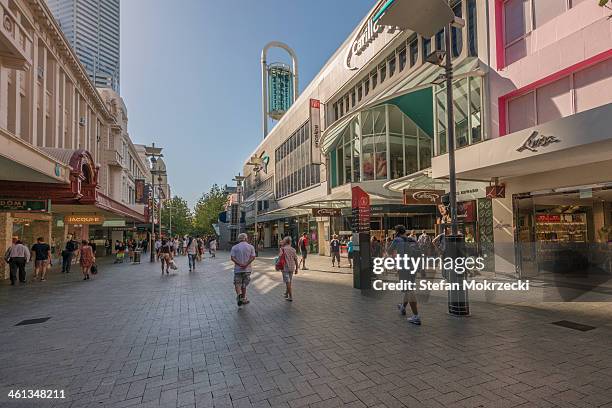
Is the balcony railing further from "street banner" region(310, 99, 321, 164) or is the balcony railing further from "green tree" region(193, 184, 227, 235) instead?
"green tree" region(193, 184, 227, 235)

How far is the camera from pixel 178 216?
72000mm

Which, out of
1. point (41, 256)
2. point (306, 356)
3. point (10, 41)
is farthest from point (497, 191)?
point (41, 256)

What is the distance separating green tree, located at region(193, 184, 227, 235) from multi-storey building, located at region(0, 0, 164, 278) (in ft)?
91.6

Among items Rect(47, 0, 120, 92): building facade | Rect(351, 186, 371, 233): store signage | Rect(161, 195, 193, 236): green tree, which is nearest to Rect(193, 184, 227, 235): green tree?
Rect(161, 195, 193, 236): green tree

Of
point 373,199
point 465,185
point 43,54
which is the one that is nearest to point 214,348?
point 465,185

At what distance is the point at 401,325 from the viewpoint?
663 cm

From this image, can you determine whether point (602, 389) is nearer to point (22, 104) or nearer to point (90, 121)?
point (22, 104)

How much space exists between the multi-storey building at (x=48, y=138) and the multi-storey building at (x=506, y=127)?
10554mm

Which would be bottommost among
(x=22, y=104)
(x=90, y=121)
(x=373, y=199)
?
(x=373, y=199)

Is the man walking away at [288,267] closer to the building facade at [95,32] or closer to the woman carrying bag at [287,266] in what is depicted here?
the woman carrying bag at [287,266]

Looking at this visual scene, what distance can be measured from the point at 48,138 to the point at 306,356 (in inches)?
905

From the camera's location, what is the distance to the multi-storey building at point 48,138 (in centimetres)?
1043

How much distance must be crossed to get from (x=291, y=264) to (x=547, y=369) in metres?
5.90

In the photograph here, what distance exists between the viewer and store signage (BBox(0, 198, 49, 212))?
13.0 m
